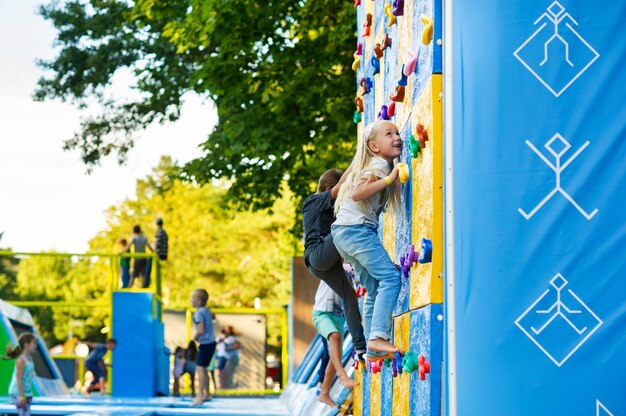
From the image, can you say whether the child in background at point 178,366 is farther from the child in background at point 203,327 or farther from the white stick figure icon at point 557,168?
the white stick figure icon at point 557,168

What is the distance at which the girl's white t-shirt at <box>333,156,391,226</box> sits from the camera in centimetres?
640

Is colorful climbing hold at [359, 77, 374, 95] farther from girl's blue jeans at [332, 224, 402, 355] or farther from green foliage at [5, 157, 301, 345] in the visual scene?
green foliage at [5, 157, 301, 345]

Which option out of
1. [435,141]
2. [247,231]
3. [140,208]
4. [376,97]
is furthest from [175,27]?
[140,208]

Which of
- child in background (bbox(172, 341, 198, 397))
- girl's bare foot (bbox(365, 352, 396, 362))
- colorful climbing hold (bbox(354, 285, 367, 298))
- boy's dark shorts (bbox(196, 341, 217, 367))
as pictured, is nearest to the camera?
Answer: girl's bare foot (bbox(365, 352, 396, 362))

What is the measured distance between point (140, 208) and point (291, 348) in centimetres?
3239

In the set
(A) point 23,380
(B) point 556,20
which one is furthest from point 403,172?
(A) point 23,380

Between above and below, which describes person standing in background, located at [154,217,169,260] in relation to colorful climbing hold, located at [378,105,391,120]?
above

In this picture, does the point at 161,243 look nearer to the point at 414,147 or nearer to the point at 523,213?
the point at 414,147

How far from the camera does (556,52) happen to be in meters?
5.44

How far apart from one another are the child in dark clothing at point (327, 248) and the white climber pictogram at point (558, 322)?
254 centimetres

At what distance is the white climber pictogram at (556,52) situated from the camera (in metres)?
5.41

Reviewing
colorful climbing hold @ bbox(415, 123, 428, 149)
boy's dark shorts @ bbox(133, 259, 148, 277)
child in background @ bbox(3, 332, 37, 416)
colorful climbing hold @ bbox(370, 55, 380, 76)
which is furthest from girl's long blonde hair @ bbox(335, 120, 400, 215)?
boy's dark shorts @ bbox(133, 259, 148, 277)

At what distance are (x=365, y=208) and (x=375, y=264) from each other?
14.1 inches

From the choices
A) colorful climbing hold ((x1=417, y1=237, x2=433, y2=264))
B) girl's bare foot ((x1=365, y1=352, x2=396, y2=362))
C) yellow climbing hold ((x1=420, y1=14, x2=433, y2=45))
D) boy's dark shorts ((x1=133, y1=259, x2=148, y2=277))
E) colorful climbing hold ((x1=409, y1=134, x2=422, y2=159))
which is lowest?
girl's bare foot ((x1=365, y1=352, x2=396, y2=362))
